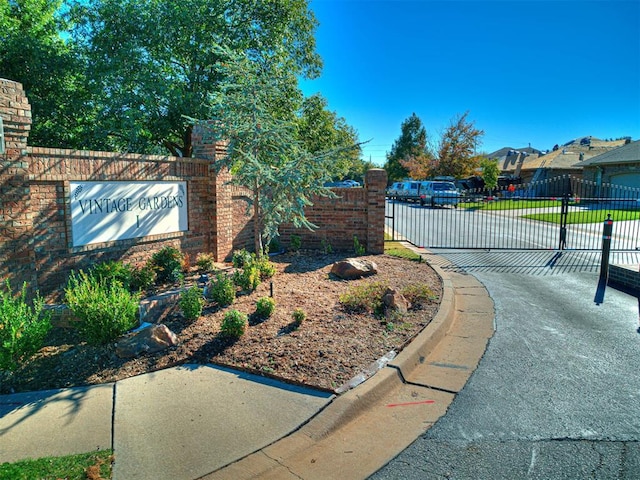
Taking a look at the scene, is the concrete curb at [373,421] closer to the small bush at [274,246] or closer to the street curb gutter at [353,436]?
the street curb gutter at [353,436]

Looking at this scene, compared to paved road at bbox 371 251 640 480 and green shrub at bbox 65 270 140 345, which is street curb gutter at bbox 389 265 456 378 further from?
green shrub at bbox 65 270 140 345

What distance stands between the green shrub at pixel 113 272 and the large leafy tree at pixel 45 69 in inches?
324

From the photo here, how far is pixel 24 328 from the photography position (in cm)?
416

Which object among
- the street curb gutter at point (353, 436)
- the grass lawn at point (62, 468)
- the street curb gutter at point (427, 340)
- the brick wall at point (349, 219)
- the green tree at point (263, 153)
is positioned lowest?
the street curb gutter at point (353, 436)

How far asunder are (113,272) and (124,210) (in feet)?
3.63

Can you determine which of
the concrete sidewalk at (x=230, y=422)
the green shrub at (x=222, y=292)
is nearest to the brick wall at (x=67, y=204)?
the green shrub at (x=222, y=292)

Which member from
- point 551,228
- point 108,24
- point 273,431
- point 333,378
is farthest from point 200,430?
point 551,228

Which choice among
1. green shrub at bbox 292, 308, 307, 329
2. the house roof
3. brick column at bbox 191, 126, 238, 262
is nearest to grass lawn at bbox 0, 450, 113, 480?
green shrub at bbox 292, 308, 307, 329

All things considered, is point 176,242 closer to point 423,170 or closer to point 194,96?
point 194,96

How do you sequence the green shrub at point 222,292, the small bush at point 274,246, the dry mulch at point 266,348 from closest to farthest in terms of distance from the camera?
the dry mulch at point 266,348 < the green shrub at point 222,292 < the small bush at point 274,246

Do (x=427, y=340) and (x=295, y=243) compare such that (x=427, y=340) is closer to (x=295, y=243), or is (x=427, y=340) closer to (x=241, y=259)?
(x=241, y=259)

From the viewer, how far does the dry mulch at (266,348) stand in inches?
167

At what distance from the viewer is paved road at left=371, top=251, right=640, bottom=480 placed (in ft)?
10.2

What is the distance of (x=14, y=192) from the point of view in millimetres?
5281
